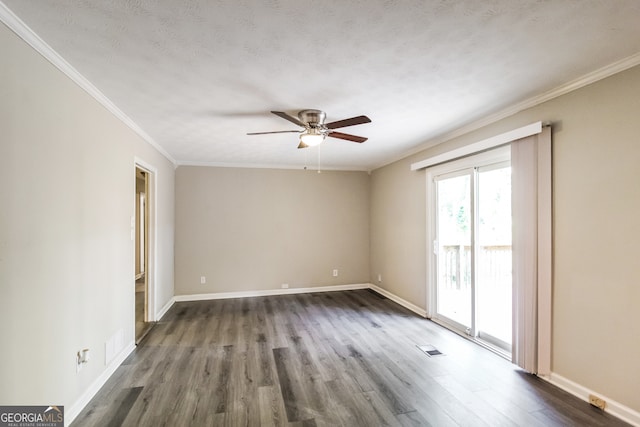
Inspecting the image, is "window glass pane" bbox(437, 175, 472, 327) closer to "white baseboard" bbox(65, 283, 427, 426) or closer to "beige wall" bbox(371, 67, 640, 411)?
"white baseboard" bbox(65, 283, 427, 426)

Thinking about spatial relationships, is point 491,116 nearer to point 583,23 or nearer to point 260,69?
point 583,23

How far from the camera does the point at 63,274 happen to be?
1.91 metres

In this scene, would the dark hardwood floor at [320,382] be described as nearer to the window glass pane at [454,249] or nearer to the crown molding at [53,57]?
the window glass pane at [454,249]

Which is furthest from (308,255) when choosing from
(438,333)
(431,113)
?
(431,113)

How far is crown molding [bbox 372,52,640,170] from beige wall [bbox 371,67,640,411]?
0.04 metres

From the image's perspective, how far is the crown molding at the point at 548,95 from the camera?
191cm

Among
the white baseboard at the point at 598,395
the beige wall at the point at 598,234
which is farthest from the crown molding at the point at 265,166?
the white baseboard at the point at 598,395

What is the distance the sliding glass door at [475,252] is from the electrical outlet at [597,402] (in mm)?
799

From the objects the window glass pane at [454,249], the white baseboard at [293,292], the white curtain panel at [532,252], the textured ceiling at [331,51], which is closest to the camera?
the textured ceiling at [331,51]

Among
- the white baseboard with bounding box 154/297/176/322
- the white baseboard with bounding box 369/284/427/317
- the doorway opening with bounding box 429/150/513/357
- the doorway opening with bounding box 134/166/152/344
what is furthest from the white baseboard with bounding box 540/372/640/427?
the white baseboard with bounding box 154/297/176/322

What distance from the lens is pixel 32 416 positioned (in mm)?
1653

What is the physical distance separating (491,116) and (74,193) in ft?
12.3

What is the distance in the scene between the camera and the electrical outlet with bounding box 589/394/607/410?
203 centimetres

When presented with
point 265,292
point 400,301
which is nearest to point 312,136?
point 400,301
